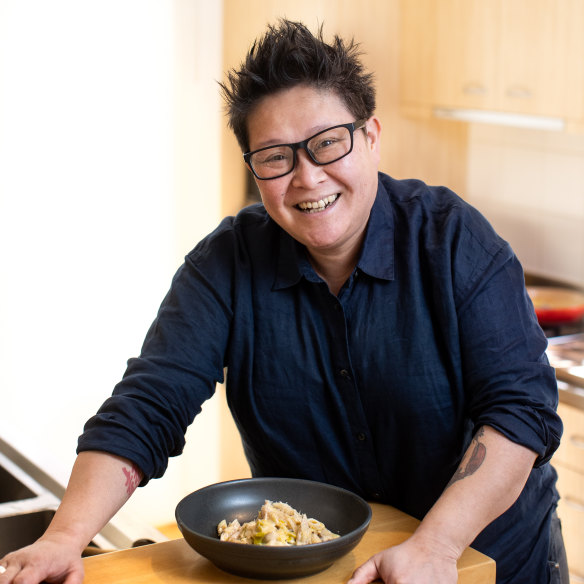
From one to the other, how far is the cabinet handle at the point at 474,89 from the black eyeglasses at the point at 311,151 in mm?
1799

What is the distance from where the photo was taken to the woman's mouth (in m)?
1.32

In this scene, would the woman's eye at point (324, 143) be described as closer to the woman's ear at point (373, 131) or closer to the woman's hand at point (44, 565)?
the woman's ear at point (373, 131)

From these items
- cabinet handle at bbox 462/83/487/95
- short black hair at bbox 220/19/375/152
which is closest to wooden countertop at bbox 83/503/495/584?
short black hair at bbox 220/19/375/152

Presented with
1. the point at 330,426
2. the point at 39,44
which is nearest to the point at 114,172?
the point at 39,44

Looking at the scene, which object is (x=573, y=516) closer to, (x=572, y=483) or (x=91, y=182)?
(x=572, y=483)

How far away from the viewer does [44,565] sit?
3.61 ft

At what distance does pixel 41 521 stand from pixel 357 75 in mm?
956

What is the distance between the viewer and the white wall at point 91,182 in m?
3.46

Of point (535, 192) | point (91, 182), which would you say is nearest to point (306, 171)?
point (535, 192)

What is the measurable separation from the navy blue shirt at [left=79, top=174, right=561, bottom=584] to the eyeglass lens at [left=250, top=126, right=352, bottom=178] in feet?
0.46

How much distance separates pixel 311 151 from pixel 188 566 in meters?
0.61

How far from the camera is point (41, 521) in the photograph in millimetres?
1587

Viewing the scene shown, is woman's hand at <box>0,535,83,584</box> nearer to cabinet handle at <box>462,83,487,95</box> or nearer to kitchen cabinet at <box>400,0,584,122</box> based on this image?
kitchen cabinet at <box>400,0,584,122</box>

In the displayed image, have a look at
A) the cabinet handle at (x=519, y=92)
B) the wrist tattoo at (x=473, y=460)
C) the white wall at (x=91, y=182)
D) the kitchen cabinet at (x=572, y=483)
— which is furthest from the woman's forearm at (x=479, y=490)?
the white wall at (x=91, y=182)
